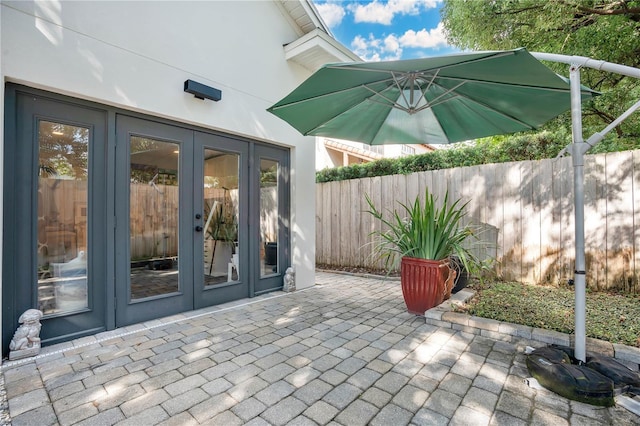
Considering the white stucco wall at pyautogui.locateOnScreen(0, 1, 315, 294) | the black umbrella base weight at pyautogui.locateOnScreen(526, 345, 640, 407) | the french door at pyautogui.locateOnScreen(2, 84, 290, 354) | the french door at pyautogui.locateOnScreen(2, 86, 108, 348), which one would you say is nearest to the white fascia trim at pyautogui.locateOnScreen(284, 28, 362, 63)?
the white stucco wall at pyautogui.locateOnScreen(0, 1, 315, 294)

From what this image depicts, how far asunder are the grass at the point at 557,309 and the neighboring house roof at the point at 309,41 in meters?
4.08

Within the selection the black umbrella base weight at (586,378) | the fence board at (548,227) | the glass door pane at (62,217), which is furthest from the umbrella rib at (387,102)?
the glass door pane at (62,217)

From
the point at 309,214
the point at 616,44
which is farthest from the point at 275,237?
the point at 616,44

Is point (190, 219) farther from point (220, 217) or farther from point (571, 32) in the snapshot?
point (571, 32)

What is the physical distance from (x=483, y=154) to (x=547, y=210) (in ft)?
4.63

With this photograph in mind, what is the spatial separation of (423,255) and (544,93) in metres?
1.94

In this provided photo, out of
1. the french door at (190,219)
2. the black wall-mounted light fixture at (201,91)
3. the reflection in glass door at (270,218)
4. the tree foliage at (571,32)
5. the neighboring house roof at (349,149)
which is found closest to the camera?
the french door at (190,219)

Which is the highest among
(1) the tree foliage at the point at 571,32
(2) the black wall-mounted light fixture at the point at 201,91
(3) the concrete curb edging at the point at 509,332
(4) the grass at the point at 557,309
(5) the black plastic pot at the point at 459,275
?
(1) the tree foliage at the point at 571,32

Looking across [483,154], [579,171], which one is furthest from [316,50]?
[579,171]

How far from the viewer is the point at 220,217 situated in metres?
4.08

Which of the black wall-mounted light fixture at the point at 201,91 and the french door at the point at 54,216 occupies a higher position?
the black wall-mounted light fixture at the point at 201,91

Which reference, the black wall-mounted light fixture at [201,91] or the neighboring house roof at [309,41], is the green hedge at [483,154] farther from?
the black wall-mounted light fixture at [201,91]

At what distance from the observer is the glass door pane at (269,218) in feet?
15.0

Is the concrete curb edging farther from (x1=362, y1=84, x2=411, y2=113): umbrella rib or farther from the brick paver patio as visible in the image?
(x1=362, y1=84, x2=411, y2=113): umbrella rib
